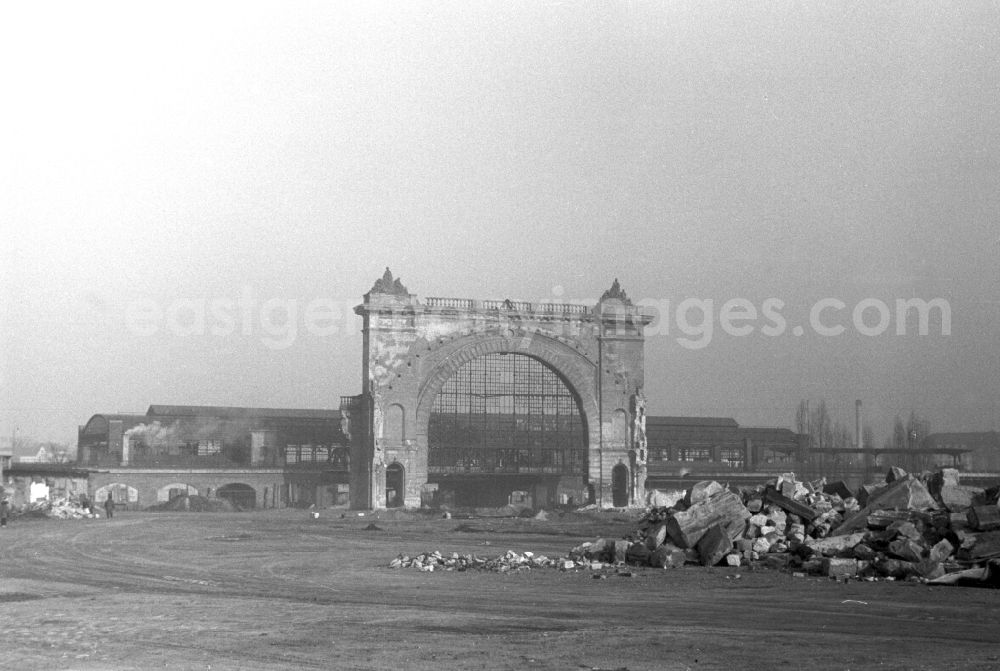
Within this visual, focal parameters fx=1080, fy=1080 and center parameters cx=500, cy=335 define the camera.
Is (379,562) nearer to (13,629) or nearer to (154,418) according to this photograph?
(13,629)

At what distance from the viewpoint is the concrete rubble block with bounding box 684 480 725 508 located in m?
20.8

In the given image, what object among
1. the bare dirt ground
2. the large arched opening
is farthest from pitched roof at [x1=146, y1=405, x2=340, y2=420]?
the bare dirt ground

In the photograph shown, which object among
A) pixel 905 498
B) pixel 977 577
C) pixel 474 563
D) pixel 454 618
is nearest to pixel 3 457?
pixel 474 563

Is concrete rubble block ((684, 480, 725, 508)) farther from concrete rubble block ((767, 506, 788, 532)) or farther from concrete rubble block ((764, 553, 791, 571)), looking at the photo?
concrete rubble block ((764, 553, 791, 571))

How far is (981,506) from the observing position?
57.2ft

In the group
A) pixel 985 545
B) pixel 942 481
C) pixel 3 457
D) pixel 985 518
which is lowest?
pixel 985 545

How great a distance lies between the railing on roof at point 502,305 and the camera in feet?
157

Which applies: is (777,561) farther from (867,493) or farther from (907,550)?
(867,493)

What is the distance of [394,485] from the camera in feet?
154

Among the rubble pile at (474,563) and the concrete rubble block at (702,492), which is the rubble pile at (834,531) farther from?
the rubble pile at (474,563)

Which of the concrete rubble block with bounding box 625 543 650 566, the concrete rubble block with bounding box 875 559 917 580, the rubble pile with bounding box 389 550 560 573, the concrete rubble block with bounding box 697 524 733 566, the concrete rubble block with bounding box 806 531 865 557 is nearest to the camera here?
the concrete rubble block with bounding box 875 559 917 580

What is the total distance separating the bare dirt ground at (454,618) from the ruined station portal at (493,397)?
24997 millimetres

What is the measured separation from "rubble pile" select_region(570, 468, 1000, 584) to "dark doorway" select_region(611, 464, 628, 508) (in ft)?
93.5

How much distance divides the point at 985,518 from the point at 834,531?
259 cm
